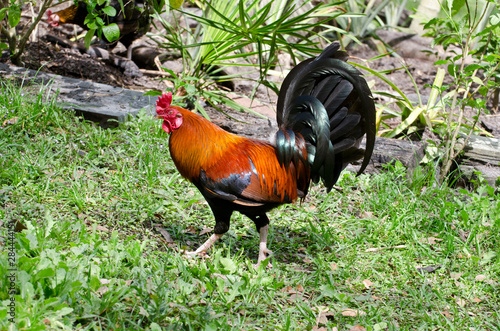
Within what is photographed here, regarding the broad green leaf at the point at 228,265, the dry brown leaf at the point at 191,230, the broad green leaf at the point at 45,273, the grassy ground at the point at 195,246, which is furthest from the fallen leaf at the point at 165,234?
the broad green leaf at the point at 45,273

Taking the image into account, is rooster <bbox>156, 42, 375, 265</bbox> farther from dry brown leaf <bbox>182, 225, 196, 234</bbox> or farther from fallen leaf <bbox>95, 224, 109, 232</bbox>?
fallen leaf <bbox>95, 224, 109, 232</bbox>

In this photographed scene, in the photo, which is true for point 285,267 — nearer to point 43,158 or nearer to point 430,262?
point 430,262

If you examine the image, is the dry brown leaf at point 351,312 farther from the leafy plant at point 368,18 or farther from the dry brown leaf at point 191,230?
the leafy plant at point 368,18

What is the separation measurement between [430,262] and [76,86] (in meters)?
4.52

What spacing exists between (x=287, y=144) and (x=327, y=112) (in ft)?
1.26

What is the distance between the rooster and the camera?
3.20 metres

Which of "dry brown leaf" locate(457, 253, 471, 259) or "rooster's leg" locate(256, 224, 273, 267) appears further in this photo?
"dry brown leaf" locate(457, 253, 471, 259)

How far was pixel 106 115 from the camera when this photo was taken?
521 cm

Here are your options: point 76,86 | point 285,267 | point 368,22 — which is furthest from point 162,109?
point 368,22

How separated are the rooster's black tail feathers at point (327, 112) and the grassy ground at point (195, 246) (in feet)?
2.85

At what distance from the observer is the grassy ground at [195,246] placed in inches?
104

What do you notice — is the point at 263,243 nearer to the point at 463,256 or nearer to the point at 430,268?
the point at 430,268

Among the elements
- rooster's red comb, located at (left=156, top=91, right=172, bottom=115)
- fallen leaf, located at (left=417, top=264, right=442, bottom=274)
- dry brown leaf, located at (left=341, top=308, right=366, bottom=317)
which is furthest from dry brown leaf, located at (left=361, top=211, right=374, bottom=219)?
rooster's red comb, located at (left=156, top=91, right=172, bottom=115)

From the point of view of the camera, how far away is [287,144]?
3.34 meters
